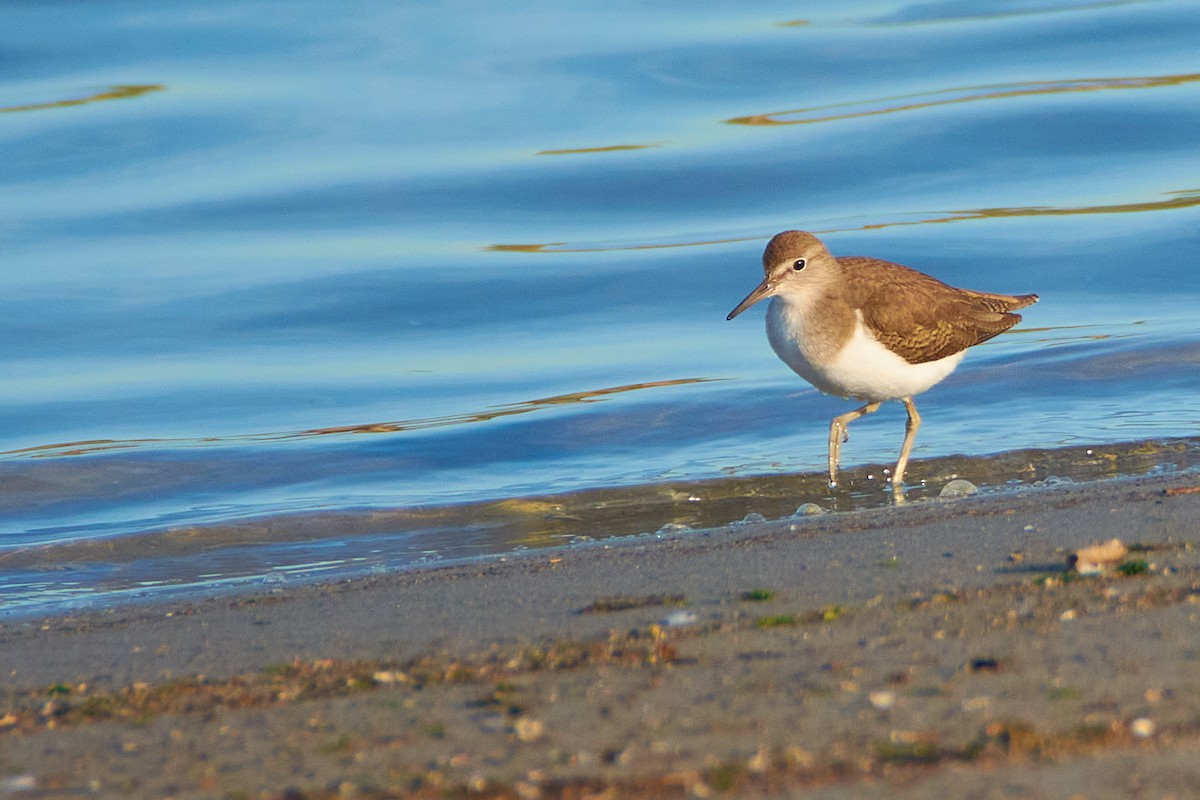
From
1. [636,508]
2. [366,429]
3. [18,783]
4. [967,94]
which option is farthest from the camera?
[967,94]

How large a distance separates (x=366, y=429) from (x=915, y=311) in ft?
11.7

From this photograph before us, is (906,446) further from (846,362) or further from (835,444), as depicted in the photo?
(846,362)

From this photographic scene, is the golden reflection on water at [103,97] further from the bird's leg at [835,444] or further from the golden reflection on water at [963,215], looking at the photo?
the bird's leg at [835,444]

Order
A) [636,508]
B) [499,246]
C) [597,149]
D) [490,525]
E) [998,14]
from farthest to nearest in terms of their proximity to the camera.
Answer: [998,14] → [597,149] → [499,246] → [636,508] → [490,525]

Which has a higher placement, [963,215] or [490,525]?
[963,215]

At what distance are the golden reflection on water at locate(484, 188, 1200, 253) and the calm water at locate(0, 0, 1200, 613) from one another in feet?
0.20

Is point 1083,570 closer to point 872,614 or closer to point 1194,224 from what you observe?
point 872,614

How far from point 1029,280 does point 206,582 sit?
804 centimetres

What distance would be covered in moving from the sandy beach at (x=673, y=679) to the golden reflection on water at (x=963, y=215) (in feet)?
28.8

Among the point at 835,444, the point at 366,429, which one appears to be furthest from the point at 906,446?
the point at 366,429

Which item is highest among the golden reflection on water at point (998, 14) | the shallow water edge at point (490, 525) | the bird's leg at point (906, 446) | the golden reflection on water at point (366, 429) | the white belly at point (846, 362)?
the golden reflection on water at point (998, 14)

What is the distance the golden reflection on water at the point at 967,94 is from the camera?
55.6 feet

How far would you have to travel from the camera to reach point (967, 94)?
1714 centimetres

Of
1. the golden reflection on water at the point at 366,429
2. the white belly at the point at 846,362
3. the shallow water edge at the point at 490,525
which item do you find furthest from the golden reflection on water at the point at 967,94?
the white belly at the point at 846,362
